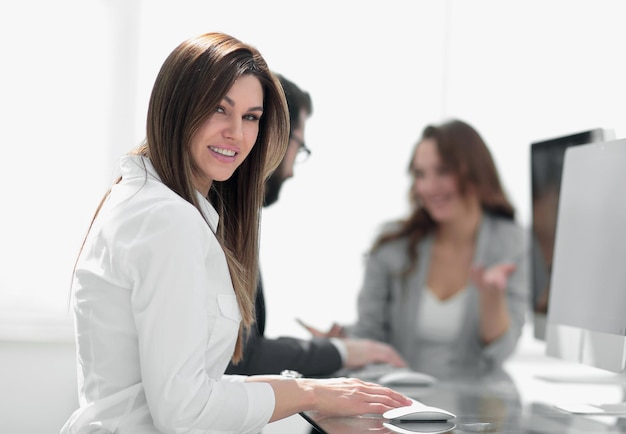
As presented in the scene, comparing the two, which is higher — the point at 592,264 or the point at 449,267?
the point at 592,264

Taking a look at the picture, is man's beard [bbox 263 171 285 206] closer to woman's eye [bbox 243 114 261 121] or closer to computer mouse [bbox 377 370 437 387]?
computer mouse [bbox 377 370 437 387]

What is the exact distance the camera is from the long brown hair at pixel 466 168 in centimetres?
322

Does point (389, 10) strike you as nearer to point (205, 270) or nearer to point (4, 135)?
point (4, 135)

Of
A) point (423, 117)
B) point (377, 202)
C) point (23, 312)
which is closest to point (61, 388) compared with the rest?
point (23, 312)

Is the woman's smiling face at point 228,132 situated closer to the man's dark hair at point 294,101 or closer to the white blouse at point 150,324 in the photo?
the white blouse at point 150,324

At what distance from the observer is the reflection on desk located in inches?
46.7

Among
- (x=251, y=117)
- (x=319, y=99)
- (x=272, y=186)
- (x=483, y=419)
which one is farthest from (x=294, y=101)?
(x=319, y=99)

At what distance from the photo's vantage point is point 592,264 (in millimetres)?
1626

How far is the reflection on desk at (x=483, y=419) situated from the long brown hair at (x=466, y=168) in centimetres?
155

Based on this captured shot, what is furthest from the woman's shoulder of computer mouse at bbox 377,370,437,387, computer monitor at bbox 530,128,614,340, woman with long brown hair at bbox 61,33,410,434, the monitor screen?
woman with long brown hair at bbox 61,33,410,434

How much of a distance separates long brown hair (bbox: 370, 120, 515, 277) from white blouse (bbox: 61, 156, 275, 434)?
2108 mm

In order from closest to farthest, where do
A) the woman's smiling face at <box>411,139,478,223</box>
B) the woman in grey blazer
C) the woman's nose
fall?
the woman's nose
the woman in grey blazer
the woman's smiling face at <box>411,139,478,223</box>

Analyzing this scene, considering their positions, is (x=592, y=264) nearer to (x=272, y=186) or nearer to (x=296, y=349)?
(x=296, y=349)

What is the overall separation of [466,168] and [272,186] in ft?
4.40
